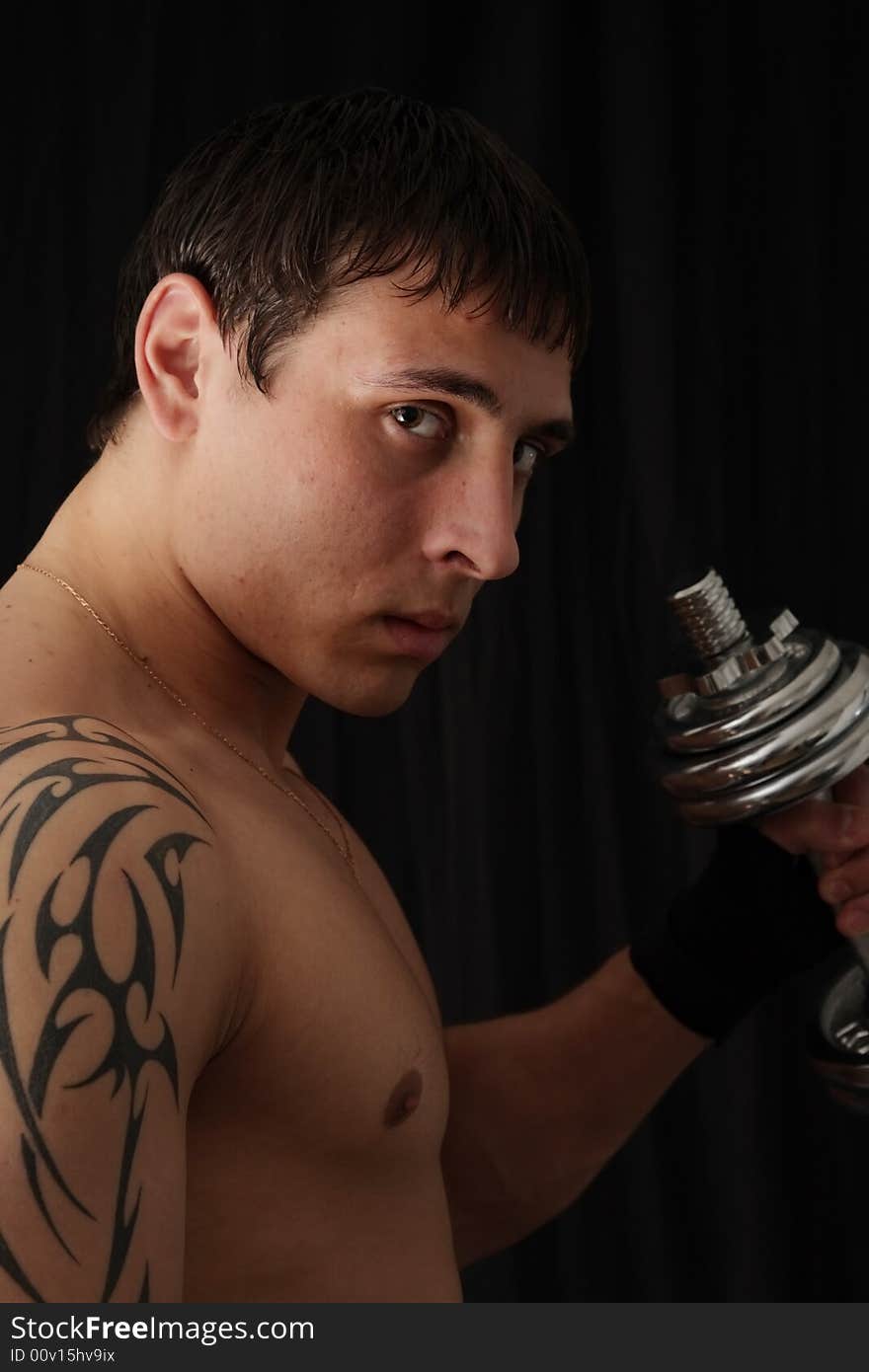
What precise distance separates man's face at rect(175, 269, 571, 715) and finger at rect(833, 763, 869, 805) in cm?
36

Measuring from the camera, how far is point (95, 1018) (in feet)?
2.06

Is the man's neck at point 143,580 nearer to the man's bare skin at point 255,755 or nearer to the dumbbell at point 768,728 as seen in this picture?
the man's bare skin at point 255,755

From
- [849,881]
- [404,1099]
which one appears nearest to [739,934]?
[849,881]

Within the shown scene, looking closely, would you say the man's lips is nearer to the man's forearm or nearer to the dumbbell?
the dumbbell

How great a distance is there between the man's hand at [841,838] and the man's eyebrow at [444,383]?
423mm

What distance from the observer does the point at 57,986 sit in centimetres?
62

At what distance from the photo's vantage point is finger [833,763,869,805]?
114 cm

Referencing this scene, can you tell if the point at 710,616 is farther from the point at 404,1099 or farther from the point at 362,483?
the point at 404,1099

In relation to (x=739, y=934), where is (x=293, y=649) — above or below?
above

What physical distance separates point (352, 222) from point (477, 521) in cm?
20

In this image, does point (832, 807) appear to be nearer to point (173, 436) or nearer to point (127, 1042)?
point (173, 436)

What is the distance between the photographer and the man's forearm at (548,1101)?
130 cm

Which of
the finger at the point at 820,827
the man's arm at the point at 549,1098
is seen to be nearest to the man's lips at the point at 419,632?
the finger at the point at 820,827

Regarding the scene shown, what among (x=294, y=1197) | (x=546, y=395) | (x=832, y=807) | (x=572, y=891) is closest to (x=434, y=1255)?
(x=294, y=1197)
